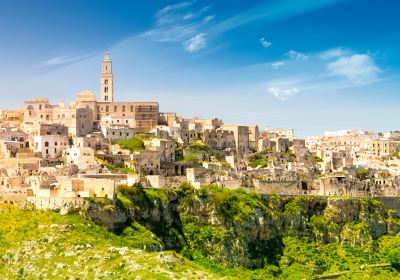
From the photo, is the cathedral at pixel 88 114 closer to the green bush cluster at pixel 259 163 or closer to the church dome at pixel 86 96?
the church dome at pixel 86 96

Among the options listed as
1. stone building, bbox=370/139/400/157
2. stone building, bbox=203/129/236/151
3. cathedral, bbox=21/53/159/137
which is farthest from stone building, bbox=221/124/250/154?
stone building, bbox=370/139/400/157

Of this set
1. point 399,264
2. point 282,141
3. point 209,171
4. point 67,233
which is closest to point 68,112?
point 209,171

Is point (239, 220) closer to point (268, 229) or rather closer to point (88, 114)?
point (268, 229)

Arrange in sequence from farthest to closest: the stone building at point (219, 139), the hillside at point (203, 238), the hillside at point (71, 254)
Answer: the stone building at point (219, 139), the hillside at point (203, 238), the hillside at point (71, 254)

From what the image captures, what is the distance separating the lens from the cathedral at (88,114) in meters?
93.5

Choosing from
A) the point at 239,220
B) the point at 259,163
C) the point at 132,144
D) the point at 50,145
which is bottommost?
the point at 239,220

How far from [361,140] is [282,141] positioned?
3507cm

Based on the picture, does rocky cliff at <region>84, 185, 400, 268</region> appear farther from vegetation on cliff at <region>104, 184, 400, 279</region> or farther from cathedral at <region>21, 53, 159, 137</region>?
cathedral at <region>21, 53, 159, 137</region>

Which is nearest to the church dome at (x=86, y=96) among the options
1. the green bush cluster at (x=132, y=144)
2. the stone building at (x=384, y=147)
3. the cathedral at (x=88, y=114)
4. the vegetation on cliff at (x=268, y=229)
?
the cathedral at (x=88, y=114)

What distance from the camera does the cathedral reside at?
93500mm

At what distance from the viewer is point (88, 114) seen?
3767 inches

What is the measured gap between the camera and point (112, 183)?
64.4 metres

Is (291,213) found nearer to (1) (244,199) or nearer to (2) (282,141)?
(1) (244,199)

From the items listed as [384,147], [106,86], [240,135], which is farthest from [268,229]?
[384,147]
